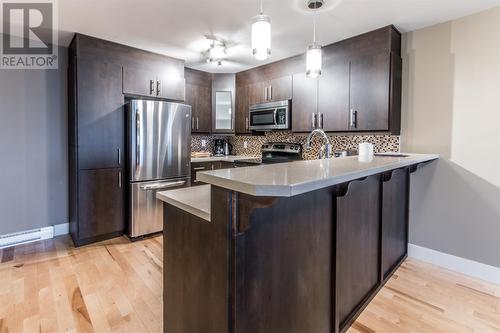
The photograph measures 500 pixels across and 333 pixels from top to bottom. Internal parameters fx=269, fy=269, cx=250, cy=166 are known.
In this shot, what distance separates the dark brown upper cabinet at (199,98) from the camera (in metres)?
4.25

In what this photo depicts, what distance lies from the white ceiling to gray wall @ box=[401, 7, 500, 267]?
0.24 metres

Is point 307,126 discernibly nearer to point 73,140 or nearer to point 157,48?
point 157,48

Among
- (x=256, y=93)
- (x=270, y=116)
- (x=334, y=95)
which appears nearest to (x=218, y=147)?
(x=256, y=93)

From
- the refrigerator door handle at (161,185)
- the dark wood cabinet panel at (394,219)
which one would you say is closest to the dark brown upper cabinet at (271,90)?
the refrigerator door handle at (161,185)

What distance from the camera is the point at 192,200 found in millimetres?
1343

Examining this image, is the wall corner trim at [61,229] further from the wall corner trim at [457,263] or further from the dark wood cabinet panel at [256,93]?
the wall corner trim at [457,263]

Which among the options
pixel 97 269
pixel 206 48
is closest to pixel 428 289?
pixel 97 269

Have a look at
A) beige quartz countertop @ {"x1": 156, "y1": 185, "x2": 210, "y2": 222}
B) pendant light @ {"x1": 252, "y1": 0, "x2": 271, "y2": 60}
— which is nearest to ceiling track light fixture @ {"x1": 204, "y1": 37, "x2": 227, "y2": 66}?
pendant light @ {"x1": 252, "y1": 0, "x2": 271, "y2": 60}

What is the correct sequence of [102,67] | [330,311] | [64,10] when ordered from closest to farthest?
[330,311]
[64,10]
[102,67]

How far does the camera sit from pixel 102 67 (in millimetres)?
3129

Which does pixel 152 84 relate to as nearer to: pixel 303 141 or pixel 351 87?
pixel 303 141

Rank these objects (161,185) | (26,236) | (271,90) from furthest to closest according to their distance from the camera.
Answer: (271,90) → (161,185) → (26,236)

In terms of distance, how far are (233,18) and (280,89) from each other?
1415 mm

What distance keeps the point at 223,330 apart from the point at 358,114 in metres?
2.55
